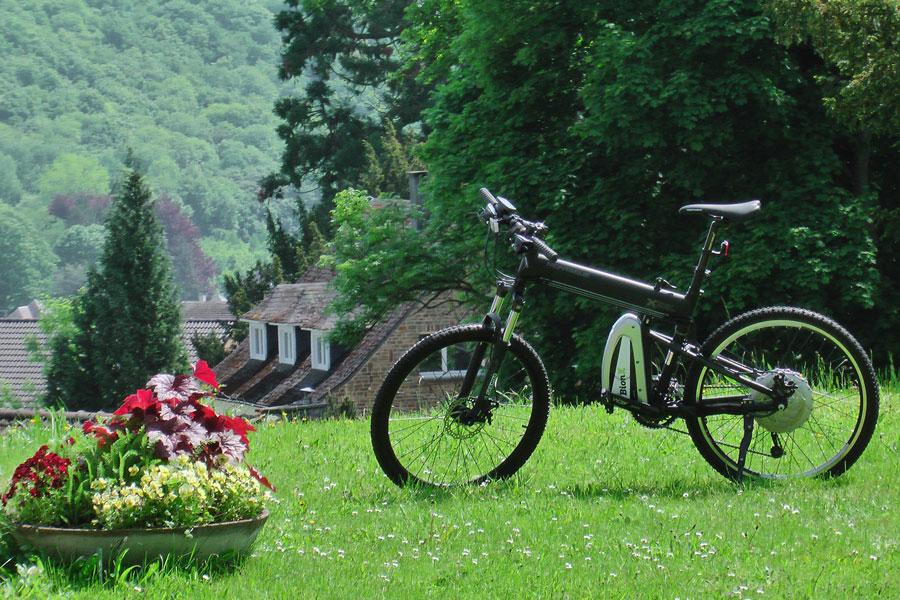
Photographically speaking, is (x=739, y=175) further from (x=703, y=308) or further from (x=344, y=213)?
(x=344, y=213)

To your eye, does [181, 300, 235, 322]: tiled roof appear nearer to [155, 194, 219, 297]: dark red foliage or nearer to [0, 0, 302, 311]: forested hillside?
[155, 194, 219, 297]: dark red foliage

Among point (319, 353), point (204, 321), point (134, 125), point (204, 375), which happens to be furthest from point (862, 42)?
point (134, 125)

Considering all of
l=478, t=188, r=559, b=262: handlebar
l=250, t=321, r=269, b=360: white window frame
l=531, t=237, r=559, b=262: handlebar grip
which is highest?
l=478, t=188, r=559, b=262: handlebar

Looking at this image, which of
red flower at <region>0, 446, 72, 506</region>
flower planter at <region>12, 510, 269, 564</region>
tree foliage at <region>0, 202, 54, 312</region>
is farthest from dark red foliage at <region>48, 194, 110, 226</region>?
flower planter at <region>12, 510, 269, 564</region>

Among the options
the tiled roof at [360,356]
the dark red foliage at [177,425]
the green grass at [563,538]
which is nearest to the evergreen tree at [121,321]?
the tiled roof at [360,356]

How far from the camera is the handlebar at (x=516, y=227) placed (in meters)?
5.10

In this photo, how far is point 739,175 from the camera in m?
18.2

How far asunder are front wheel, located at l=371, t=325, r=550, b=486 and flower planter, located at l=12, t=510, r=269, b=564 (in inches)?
54.8

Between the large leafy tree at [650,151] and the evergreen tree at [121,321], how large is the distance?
20.3m

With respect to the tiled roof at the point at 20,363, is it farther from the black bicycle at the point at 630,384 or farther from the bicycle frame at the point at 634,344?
the bicycle frame at the point at 634,344

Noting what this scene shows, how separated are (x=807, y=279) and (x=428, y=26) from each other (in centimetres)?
1212

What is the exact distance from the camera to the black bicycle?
512 cm

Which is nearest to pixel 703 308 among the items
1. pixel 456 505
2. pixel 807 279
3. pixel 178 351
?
pixel 807 279

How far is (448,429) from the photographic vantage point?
5.16 m
